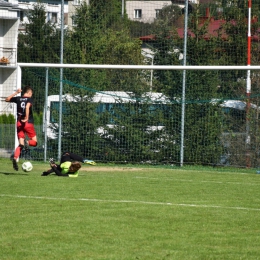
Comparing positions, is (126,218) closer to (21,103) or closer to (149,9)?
(21,103)

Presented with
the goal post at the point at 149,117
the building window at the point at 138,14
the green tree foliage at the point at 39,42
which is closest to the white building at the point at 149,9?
the building window at the point at 138,14

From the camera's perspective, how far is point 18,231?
8492mm

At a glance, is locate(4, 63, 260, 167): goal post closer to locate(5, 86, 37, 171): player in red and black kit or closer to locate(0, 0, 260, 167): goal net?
locate(0, 0, 260, 167): goal net

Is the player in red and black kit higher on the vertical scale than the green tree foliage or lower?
lower

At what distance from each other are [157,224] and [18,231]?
5.99 feet

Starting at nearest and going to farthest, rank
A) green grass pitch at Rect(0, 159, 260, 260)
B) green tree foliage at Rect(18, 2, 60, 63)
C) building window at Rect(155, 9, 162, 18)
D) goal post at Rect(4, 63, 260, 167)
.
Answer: green grass pitch at Rect(0, 159, 260, 260)
goal post at Rect(4, 63, 260, 167)
green tree foliage at Rect(18, 2, 60, 63)
building window at Rect(155, 9, 162, 18)

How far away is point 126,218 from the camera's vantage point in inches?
377

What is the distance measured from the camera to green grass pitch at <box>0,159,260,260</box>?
24.7 feet

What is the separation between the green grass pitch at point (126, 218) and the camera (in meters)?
7.52

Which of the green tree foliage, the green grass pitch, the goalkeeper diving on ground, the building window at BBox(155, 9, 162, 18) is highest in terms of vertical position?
the building window at BBox(155, 9, 162, 18)

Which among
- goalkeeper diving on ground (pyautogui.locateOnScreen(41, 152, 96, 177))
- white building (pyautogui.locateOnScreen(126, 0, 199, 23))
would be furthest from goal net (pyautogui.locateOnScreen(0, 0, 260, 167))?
goalkeeper diving on ground (pyautogui.locateOnScreen(41, 152, 96, 177))

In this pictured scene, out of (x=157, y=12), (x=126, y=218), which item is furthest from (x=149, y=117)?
(x=126, y=218)

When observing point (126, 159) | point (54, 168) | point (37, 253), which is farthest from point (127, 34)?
point (37, 253)

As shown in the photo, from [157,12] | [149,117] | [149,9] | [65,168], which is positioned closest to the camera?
[65,168]
